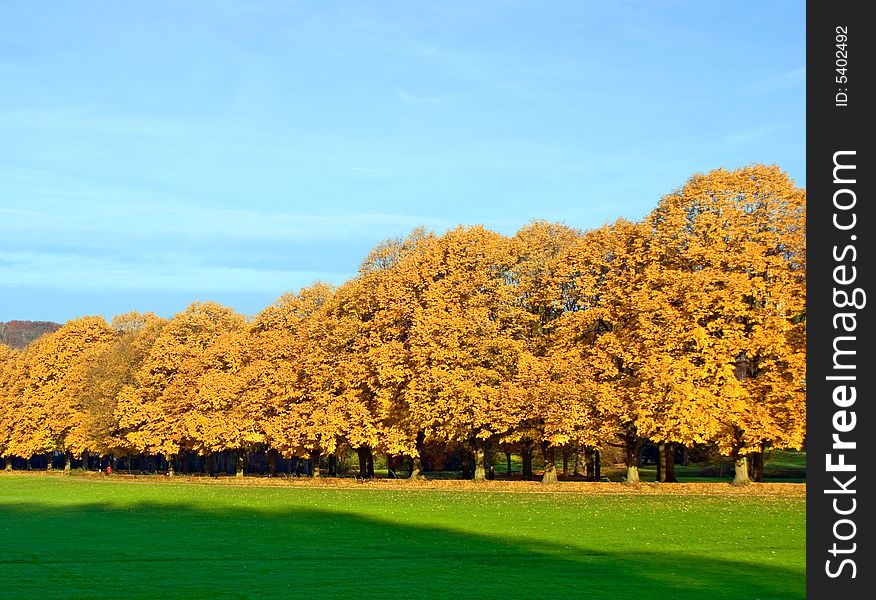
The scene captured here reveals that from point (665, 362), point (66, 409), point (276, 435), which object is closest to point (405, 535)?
point (665, 362)

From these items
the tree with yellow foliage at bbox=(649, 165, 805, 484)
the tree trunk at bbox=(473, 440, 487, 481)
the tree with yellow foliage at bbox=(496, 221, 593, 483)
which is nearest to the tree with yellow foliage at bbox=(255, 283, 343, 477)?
the tree trunk at bbox=(473, 440, 487, 481)

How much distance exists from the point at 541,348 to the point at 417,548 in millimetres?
40322

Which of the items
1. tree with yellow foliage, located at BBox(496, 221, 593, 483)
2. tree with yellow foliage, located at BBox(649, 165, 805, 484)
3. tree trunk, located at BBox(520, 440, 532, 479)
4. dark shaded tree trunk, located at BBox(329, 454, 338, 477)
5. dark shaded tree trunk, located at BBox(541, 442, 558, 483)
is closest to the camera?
tree with yellow foliage, located at BBox(649, 165, 805, 484)

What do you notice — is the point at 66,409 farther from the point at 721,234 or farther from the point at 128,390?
the point at 721,234

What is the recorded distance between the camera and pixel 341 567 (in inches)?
1185

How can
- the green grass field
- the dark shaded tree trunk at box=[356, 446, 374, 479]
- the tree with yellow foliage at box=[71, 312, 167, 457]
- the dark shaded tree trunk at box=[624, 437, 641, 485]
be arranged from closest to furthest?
the green grass field < the dark shaded tree trunk at box=[624, 437, 641, 485] < the dark shaded tree trunk at box=[356, 446, 374, 479] < the tree with yellow foliage at box=[71, 312, 167, 457]

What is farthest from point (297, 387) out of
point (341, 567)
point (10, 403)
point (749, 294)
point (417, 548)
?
point (10, 403)

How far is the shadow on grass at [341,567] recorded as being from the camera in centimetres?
2533

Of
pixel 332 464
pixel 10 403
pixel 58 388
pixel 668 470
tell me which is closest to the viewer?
pixel 668 470

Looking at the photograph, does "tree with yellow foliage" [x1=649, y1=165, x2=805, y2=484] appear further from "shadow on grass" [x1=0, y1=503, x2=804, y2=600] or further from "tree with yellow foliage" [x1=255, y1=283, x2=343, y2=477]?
"tree with yellow foliage" [x1=255, y1=283, x2=343, y2=477]

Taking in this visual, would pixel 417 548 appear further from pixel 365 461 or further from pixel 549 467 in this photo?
pixel 365 461
